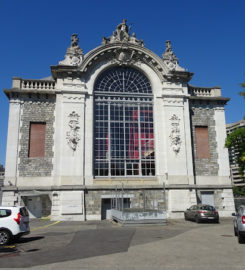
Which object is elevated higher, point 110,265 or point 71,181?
point 71,181

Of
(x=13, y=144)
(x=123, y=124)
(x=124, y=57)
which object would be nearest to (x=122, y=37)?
(x=124, y=57)

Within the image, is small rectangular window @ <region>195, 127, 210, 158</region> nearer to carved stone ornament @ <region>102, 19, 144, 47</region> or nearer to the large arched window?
the large arched window

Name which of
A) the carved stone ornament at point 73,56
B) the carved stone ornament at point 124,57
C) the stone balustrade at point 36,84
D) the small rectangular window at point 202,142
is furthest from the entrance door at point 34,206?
the small rectangular window at point 202,142

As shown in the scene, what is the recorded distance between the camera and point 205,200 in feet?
83.5

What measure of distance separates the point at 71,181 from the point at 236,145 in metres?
12.7

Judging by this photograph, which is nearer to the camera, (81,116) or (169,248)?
(169,248)

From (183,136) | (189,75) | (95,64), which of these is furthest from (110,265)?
(189,75)

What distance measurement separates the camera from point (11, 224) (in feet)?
38.9

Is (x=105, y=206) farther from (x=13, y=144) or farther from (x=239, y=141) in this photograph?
(x=239, y=141)

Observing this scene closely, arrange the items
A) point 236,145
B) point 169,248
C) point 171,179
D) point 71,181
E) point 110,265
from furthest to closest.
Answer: point 171,179, point 71,181, point 236,145, point 169,248, point 110,265

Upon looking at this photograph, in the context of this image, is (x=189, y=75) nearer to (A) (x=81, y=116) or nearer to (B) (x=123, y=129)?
(B) (x=123, y=129)

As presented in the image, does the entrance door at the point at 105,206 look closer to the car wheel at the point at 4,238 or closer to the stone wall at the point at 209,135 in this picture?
the stone wall at the point at 209,135

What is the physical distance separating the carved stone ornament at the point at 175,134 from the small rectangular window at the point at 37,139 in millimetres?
10791

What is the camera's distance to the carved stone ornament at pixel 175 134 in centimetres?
2527
